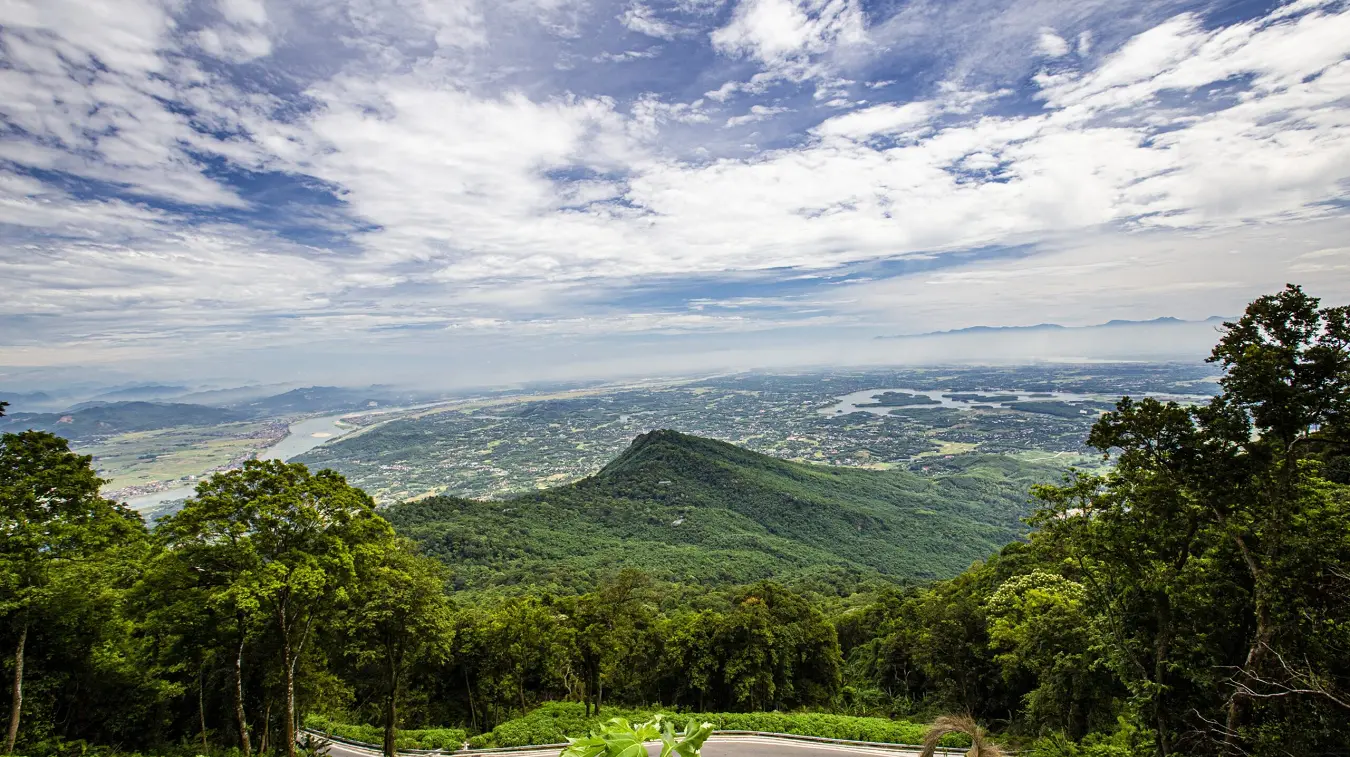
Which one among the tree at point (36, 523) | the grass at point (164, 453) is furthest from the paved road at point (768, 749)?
the grass at point (164, 453)

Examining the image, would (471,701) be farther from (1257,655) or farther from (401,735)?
(1257,655)

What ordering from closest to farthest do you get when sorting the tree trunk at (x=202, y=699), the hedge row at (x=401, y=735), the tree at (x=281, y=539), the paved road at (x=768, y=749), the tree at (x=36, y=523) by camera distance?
the tree at (x=36, y=523) → the tree at (x=281, y=539) → the tree trunk at (x=202, y=699) → the paved road at (x=768, y=749) → the hedge row at (x=401, y=735)

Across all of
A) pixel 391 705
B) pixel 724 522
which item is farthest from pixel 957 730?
pixel 724 522

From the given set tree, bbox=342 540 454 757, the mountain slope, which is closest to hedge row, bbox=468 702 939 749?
tree, bbox=342 540 454 757

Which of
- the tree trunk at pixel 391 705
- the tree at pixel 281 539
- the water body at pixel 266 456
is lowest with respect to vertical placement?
the water body at pixel 266 456

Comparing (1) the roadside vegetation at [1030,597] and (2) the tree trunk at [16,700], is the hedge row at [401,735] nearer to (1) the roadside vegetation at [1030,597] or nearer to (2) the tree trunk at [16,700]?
(1) the roadside vegetation at [1030,597]

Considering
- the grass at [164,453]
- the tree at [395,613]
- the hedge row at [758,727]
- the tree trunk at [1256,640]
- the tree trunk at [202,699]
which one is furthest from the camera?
the grass at [164,453]
